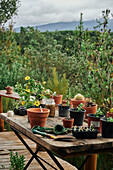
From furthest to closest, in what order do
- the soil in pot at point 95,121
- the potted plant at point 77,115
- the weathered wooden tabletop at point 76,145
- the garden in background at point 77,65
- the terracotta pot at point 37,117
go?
the garden in background at point 77,65 → the potted plant at point 77,115 → the terracotta pot at point 37,117 → the soil in pot at point 95,121 → the weathered wooden tabletop at point 76,145

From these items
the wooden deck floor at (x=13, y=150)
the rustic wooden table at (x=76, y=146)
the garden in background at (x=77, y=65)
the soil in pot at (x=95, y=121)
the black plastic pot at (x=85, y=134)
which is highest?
the garden in background at (x=77, y=65)

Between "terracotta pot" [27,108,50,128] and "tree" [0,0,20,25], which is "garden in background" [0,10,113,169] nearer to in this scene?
"tree" [0,0,20,25]

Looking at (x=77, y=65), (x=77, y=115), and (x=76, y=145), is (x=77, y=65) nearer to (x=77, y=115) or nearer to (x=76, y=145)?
(x=77, y=115)

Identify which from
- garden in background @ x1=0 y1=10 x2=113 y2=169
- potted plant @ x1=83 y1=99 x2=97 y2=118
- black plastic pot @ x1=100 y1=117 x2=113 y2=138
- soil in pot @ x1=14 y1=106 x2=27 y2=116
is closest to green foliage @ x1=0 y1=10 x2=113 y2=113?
garden in background @ x1=0 y1=10 x2=113 y2=169

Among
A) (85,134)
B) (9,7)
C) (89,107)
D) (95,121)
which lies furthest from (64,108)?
(9,7)

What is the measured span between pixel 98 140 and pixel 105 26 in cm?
397

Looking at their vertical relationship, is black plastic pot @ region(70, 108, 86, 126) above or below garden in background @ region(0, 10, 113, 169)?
below

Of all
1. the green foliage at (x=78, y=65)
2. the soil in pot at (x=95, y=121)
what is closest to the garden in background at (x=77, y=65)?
the green foliage at (x=78, y=65)

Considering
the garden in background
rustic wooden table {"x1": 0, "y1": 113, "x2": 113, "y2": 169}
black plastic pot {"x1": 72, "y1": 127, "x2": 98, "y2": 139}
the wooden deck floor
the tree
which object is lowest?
the wooden deck floor

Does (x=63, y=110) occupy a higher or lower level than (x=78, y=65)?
lower

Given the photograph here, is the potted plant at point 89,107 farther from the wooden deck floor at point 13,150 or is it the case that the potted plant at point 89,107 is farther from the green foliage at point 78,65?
the green foliage at point 78,65

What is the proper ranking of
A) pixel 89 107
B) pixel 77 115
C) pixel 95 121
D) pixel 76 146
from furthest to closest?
pixel 89 107, pixel 77 115, pixel 95 121, pixel 76 146

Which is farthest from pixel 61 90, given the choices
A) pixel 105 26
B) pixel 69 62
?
pixel 69 62

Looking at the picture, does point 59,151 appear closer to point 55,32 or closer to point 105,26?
point 105,26
